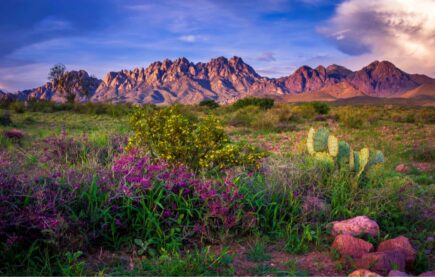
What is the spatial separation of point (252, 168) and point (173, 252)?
264cm

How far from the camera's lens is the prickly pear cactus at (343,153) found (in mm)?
5484

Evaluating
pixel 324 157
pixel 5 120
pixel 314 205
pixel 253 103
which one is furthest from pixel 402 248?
pixel 253 103

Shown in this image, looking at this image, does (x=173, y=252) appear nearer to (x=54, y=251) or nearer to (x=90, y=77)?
(x=54, y=251)

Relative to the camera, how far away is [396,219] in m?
4.44

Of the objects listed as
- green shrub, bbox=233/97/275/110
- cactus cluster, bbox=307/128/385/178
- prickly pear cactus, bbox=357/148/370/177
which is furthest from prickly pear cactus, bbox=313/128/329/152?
green shrub, bbox=233/97/275/110

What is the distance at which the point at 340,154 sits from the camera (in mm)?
5590

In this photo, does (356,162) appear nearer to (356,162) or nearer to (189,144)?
(356,162)

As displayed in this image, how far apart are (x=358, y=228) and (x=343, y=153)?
2.04 meters

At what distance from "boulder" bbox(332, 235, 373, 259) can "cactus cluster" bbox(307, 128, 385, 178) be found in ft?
5.53

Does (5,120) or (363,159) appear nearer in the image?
(363,159)

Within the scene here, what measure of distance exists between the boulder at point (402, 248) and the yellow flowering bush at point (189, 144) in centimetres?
243

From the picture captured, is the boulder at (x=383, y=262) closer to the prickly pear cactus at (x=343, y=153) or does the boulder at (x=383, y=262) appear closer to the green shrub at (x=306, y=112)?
the prickly pear cactus at (x=343, y=153)

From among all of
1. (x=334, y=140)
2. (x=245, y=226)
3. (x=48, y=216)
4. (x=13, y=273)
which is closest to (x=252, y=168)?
(x=334, y=140)

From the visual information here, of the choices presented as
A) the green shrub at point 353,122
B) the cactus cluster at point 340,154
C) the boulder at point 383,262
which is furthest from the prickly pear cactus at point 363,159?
the green shrub at point 353,122
